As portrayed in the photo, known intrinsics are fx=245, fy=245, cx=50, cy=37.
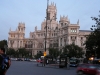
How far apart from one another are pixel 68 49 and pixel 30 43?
6880cm

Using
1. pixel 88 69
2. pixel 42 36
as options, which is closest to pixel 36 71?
pixel 88 69

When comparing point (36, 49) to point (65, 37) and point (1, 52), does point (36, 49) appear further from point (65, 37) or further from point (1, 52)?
point (1, 52)

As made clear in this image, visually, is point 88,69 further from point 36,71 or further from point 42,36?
point 42,36

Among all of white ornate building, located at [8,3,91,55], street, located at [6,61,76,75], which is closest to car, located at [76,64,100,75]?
street, located at [6,61,76,75]

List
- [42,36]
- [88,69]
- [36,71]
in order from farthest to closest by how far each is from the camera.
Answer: [42,36], [36,71], [88,69]

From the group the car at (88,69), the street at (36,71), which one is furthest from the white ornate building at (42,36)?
the car at (88,69)

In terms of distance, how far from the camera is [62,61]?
44156 mm

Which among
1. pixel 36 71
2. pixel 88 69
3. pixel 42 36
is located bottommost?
pixel 36 71

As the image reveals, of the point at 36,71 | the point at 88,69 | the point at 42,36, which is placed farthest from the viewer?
the point at 42,36

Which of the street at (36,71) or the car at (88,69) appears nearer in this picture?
the car at (88,69)

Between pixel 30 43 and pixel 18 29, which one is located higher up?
pixel 18 29

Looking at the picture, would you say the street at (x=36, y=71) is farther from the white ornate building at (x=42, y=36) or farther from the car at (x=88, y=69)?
the white ornate building at (x=42, y=36)

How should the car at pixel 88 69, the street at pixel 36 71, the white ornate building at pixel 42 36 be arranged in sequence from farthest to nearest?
1. the white ornate building at pixel 42 36
2. the street at pixel 36 71
3. the car at pixel 88 69

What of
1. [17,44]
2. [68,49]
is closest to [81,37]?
[68,49]
